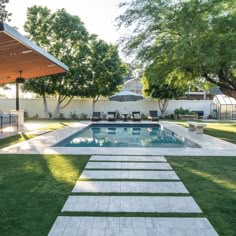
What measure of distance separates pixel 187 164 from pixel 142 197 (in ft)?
8.09

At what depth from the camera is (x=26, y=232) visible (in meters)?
2.97

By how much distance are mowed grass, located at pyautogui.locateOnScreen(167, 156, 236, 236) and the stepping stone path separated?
0.13 metres

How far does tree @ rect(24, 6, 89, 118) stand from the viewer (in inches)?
852

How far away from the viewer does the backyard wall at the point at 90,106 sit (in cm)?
2405

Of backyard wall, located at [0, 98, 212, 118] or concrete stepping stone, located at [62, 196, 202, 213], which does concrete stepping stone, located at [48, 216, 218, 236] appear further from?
backyard wall, located at [0, 98, 212, 118]

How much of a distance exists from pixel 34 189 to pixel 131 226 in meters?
1.97

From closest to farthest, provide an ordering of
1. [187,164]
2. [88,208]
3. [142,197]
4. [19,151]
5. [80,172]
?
[88,208], [142,197], [80,172], [187,164], [19,151]

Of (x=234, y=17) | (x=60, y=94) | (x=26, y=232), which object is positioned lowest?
(x=26, y=232)

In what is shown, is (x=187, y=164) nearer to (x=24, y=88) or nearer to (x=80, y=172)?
(x=80, y=172)

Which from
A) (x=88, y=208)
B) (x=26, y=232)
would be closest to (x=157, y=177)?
(x=88, y=208)

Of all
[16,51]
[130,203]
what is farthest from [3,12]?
[130,203]

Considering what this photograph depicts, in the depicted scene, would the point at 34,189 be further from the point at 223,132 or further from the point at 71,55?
the point at 71,55

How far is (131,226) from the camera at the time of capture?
3137 mm

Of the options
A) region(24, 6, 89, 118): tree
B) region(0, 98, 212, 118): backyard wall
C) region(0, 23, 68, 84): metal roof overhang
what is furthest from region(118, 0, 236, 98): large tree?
region(0, 98, 212, 118): backyard wall
